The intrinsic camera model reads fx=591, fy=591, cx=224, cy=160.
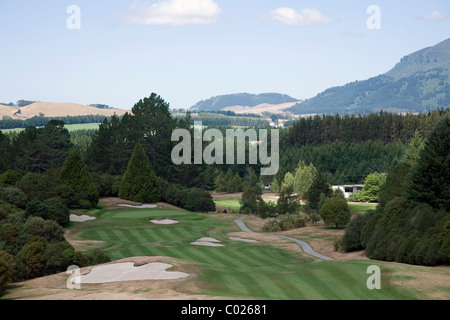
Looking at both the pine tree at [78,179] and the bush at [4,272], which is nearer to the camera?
the bush at [4,272]

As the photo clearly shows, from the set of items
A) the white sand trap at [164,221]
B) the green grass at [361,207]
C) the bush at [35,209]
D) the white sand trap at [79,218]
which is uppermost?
the bush at [35,209]

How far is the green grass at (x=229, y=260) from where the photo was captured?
29719 mm

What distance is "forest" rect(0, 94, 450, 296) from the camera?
4138 centimetres

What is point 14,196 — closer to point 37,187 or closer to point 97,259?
point 37,187

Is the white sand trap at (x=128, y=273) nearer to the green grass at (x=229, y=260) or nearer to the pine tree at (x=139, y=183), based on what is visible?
the green grass at (x=229, y=260)

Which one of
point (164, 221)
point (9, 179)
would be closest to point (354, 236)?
point (164, 221)

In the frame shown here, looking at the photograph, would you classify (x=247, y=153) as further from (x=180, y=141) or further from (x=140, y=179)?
(x=140, y=179)

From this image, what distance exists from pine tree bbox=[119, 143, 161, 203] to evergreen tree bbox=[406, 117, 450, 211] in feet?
146

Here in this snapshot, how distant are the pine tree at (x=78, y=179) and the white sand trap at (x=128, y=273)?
125 feet

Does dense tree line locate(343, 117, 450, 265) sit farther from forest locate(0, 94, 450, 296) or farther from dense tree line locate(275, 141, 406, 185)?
dense tree line locate(275, 141, 406, 185)

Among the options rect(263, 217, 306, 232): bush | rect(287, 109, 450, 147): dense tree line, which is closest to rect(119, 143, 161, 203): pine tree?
rect(263, 217, 306, 232): bush

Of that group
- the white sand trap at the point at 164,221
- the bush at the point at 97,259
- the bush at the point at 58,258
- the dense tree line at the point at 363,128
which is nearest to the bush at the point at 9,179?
the white sand trap at the point at 164,221

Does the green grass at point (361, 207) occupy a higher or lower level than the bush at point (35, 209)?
lower
